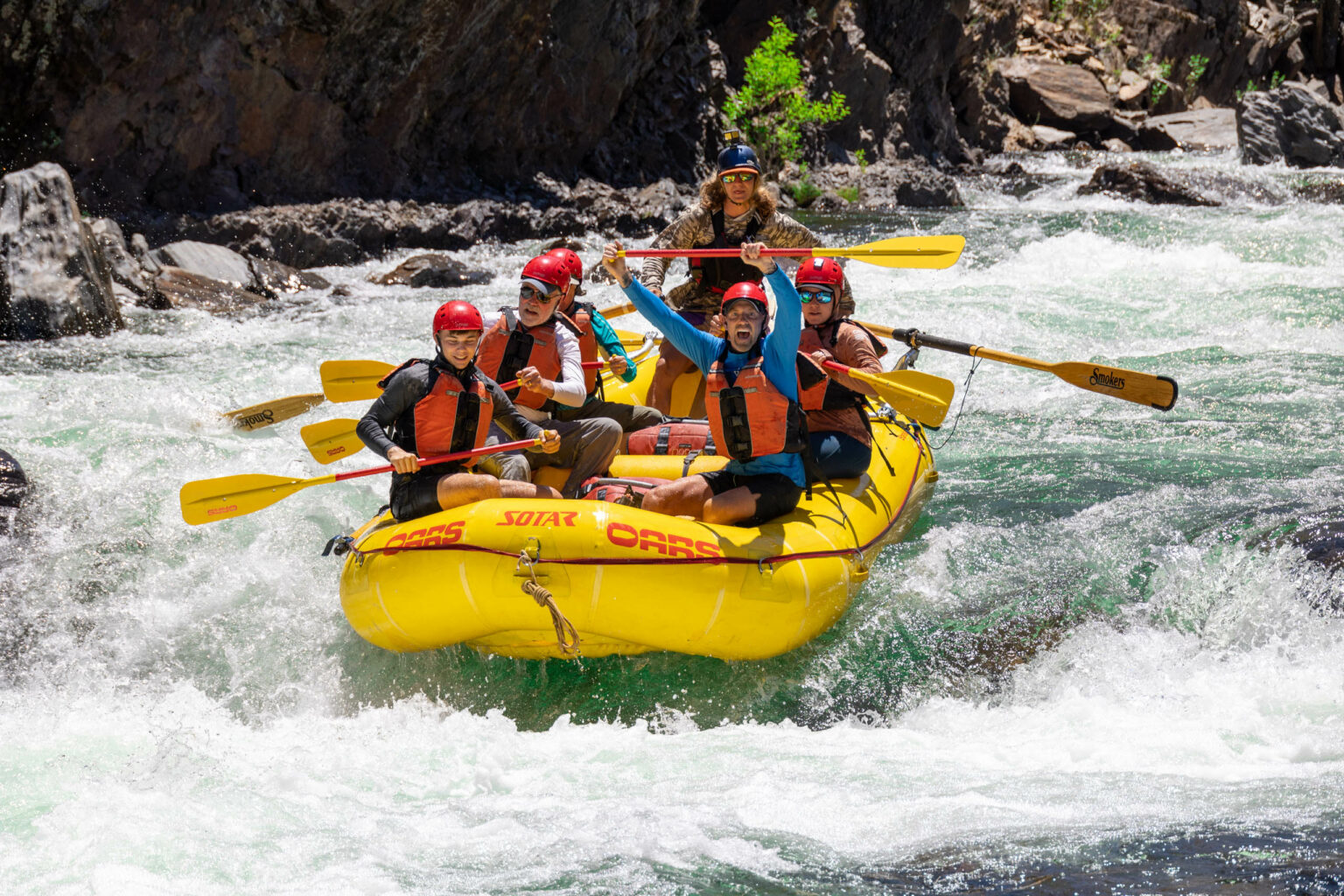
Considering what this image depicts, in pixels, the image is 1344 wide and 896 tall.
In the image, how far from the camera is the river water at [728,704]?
3074mm

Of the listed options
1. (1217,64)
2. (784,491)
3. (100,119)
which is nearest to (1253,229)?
(784,491)

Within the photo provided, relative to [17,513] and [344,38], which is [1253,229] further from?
[17,513]

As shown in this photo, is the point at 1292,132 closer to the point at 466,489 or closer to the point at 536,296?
the point at 536,296

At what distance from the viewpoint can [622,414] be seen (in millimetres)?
5367

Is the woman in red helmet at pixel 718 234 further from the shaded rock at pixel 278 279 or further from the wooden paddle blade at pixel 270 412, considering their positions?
the shaded rock at pixel 278 279

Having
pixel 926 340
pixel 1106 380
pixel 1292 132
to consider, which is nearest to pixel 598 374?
pixel 926 340

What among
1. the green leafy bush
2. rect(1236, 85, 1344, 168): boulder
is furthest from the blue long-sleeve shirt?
rect(1236, 85, 1344, 168): boulder

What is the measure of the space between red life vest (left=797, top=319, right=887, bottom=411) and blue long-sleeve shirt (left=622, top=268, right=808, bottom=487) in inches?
14.1

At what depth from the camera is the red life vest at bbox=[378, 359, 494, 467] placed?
13.9 ft

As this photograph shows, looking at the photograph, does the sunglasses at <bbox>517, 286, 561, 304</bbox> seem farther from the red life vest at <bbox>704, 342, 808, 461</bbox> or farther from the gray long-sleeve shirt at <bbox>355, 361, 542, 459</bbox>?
the red life vest at <bbox>704, 342, 808, 461</bbox>

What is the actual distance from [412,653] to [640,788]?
47.1 inches

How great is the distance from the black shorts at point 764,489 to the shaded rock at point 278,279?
7.03 metres

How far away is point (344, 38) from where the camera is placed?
12391mm

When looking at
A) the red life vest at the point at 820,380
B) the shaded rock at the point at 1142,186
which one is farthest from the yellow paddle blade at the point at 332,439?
the shaded rock at the point at 1142,186
